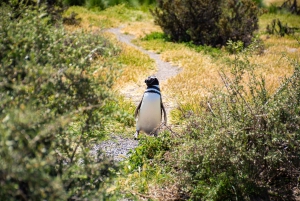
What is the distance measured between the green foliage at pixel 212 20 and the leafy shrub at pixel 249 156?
32.0 ft

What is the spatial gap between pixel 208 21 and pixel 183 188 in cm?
1086

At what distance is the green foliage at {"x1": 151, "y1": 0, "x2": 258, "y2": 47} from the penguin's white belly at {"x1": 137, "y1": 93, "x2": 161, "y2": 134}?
26.7ft

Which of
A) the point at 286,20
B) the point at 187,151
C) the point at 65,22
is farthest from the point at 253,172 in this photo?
the point at 286,20

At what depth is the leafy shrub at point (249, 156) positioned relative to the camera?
3258 millimetres

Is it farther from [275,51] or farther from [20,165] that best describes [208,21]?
[20,165]

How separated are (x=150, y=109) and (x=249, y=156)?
2304 mm

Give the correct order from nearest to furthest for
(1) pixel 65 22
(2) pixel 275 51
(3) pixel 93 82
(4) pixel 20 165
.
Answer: (4) pixel 20 165, (3) pixel 93 82, (2) pixel 275 51, (1) pixel 65 22

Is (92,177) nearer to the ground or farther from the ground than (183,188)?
farther from the ground

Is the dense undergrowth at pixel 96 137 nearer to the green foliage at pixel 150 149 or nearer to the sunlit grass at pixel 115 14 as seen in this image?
the green foliage at pixel 150 149

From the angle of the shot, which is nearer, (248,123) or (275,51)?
(248,123)

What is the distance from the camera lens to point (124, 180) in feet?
12.9

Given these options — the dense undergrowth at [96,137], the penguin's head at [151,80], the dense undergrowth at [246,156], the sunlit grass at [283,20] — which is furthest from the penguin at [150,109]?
the sunlit grass at [283,20]

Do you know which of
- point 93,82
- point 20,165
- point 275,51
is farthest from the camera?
point 275,51

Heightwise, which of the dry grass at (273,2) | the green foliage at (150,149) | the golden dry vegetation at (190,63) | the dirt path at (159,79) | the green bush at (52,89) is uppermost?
the green bush at (52,89)
